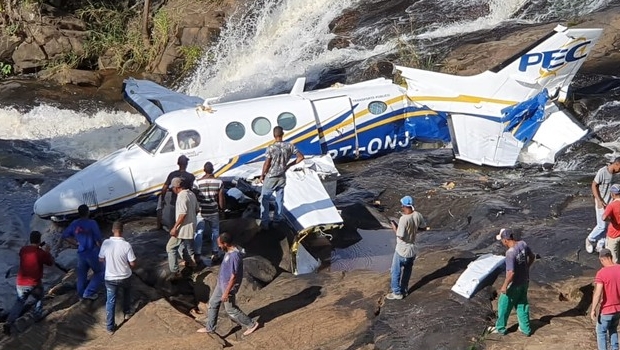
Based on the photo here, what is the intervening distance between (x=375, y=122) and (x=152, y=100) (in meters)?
5.73

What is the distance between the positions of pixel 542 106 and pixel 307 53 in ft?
32.6

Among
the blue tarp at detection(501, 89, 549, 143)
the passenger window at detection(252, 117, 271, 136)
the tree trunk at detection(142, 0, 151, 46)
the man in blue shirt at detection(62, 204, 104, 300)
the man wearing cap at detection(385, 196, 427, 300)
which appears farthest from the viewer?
the tree trunk at detection(142, 0, 151, 46)

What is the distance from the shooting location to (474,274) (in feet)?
38.0

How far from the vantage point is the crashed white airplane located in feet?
54.2

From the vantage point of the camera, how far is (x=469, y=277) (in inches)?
455

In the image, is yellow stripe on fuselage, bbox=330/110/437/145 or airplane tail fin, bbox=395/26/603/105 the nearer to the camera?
yellow stripe on fuselage, bbox=330/110/437/145

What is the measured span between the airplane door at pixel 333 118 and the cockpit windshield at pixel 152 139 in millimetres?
3409

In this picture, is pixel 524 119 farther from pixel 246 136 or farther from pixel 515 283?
pixel 515 283

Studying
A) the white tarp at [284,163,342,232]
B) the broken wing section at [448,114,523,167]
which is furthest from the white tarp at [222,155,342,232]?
the broken wing section at [448,114,523,167]

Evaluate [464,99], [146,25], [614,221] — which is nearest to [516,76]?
[464,99]

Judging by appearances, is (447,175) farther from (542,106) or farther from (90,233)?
(90,233)

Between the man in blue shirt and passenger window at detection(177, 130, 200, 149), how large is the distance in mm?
4433

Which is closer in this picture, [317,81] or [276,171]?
[276,171]

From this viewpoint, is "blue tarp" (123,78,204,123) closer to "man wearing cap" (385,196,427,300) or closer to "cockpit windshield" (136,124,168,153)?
"cockpit windshield" (136,124,168,153)
